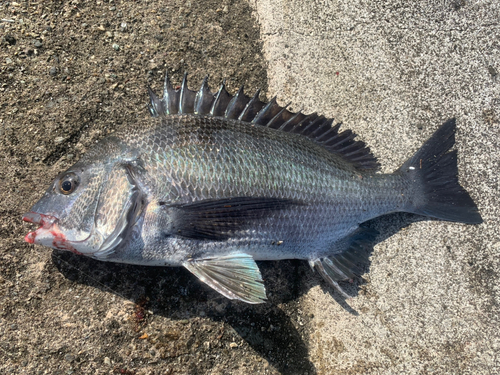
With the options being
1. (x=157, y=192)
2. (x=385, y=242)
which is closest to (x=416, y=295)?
(x=385, y=242)

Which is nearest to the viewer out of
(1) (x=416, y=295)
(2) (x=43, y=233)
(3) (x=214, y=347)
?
(2) (x=43, y=233)

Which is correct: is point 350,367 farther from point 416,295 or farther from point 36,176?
point 36,176

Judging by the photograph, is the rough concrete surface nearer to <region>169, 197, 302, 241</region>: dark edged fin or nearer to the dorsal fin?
the dorsal fin

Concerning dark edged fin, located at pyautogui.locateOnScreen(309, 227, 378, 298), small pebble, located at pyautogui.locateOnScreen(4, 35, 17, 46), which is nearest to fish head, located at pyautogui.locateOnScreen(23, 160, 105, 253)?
small pebble, located at pyautogui.locateOnScreen(4, 35, 17, 46)

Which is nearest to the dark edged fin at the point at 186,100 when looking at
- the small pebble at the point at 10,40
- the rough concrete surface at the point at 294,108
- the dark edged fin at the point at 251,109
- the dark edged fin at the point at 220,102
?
the dark edged fin at the point at 220,102

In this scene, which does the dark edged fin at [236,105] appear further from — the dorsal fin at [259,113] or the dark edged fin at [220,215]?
the dark edged fin at [220,215]

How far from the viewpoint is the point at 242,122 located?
2.10 meters

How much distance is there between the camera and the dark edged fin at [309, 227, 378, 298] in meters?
2.22

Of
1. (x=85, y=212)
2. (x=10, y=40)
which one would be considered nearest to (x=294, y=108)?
(x=85, y=212)

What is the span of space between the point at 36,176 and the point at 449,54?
3118 mm

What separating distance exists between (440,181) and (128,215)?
2.09 m

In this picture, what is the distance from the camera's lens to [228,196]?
1873 millimetres

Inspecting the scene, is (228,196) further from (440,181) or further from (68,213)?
(440,181)

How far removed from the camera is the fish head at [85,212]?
176 centimetres
